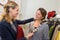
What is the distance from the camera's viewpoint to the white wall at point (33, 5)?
3.58 metres

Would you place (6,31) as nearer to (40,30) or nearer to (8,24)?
(8,24)

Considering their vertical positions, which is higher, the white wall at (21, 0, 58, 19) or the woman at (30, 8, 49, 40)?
the white wall at (21, 0, 58, 19)

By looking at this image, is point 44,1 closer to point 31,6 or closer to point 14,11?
point 31,6

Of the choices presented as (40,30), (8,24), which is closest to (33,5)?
(40,30)

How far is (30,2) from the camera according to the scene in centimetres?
361

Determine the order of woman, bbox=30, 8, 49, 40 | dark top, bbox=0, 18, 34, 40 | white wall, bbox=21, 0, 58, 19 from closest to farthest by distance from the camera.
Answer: dark top, bbox=0, 18, 34, 40 → woman, bbox=30, 8, 49, 40 → white wall, bbox=21, 0, 58, 19

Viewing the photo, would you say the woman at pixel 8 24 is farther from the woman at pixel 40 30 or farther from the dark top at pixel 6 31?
the woman at pixel 40 30

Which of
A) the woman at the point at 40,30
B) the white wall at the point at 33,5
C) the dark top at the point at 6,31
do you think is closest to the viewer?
the dark top at the point at 6,31

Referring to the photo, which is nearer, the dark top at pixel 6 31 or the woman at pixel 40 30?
the dark top at pixel 6 31

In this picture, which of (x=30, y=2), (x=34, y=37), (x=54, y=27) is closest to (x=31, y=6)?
(x=30, y=2)

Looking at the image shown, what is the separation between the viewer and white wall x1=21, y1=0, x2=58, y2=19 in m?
3.58

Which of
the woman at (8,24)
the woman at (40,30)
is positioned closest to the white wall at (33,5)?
the woman at (40,30)

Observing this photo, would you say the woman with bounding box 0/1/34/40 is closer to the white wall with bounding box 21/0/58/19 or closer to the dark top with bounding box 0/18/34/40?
the dark top with bounding box 0/18/34/40

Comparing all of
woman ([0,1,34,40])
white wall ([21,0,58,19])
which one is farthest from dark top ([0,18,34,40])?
white wall ([21,0,58,19])
